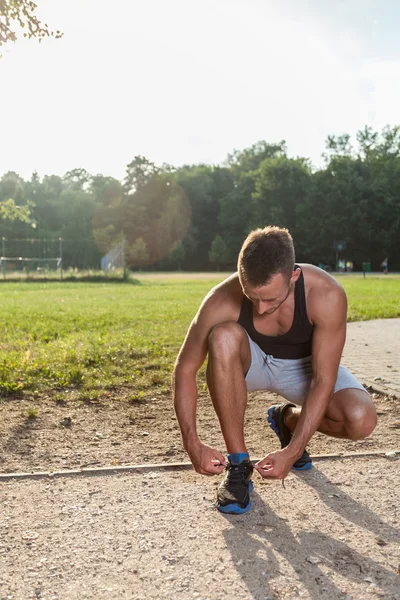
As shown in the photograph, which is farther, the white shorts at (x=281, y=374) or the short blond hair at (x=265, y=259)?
the white shorts at (x=281, y=374)

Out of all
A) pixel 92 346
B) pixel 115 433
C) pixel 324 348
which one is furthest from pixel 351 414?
pixel 92 346

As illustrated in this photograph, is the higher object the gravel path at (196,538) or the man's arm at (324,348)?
the man's arm at (324,348)

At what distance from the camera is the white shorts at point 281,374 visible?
371cm

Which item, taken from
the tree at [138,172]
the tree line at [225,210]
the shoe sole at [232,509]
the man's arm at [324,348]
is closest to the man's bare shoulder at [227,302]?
the man's arm at [324,348]

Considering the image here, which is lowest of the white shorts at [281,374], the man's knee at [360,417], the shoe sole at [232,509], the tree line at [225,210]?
the shoe sole at [232,509]

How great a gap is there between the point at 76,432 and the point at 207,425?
98cm

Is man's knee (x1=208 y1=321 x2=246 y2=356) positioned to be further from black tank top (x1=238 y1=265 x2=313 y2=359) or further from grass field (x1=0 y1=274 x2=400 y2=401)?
grass field (x1=0 y1=274 x2=400 y2=401)

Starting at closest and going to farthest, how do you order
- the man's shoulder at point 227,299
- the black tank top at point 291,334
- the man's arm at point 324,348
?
the man's arm at point 324,348, the black tank top at point 291,334, the man's shoulder at point 227,299

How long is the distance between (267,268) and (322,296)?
1.50 feet

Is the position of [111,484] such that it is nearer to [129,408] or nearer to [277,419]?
[277,419]

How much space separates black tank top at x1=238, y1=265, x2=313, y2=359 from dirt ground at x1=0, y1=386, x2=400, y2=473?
87cm

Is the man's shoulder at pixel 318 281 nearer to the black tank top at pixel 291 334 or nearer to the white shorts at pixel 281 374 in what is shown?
the black tank top at pixel 291 334

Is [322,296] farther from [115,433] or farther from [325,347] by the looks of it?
[115,433]

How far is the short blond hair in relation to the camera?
3.04 meters
